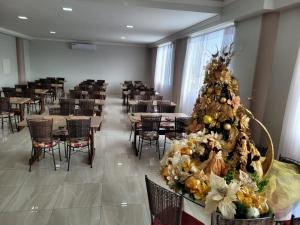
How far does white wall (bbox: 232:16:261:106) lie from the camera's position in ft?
13.9

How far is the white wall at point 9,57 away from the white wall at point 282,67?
972 centimetres

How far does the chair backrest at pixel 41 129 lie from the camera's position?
12.8 feet

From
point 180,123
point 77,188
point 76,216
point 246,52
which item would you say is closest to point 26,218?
point 76,216

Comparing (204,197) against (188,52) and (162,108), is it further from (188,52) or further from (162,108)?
(188,52)

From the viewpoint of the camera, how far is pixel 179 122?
190 inches

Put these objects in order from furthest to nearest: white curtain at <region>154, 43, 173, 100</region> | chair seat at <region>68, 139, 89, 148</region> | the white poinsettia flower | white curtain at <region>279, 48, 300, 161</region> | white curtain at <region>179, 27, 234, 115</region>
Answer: white curtain at <region>154, 43, 173, 100</region>
white curtain at <region>179, 27, 234, 115</region>
chair seat at <region>68, 139, 89, 148</region>
white curtain at <region>279, 48, 300, 161</region>
the white poinsettia flower

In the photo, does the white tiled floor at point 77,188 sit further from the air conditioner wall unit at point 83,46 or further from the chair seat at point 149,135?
the air conditioner wall unit at point 83,46

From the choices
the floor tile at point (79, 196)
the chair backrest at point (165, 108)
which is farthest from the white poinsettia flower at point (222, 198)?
the chair backrest at point (165, 108)

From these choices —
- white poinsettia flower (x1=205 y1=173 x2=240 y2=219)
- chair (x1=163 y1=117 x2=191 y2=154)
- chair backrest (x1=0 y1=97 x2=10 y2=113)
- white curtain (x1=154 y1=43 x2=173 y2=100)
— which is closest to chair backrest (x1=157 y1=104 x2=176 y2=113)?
chair (x1=163 y1=117 x2=191 y2=154)

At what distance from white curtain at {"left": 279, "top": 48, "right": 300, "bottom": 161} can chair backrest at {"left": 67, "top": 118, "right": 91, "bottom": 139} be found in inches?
123

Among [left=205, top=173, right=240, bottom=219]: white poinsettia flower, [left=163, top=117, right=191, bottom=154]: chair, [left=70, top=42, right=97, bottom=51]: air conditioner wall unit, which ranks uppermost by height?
[left=70, top=42, right=97, bottom=51]: air conditioner wall unit

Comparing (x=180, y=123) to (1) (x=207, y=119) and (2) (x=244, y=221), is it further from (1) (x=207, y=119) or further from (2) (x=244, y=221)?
(2) (x=244, y=221)

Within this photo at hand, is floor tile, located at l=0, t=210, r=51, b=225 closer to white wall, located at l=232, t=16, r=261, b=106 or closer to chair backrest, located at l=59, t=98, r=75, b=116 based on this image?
chair backrest, located at l=59, t=98, r=75, b=116

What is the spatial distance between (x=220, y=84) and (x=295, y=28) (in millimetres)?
2393
